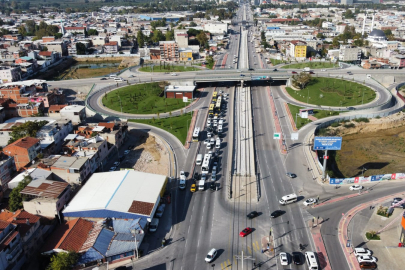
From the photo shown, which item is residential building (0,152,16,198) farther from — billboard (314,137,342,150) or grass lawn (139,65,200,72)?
grass lawn (139,65,200,72)

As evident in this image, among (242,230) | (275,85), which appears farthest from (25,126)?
(275,85)

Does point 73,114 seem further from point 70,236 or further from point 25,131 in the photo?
point 70,236

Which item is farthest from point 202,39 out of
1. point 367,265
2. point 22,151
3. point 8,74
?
point 367,265

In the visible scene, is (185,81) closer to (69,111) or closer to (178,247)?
(69,111)

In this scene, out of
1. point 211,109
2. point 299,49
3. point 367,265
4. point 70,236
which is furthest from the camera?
point 299,49

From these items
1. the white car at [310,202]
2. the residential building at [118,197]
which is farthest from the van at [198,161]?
the white car at [310,202]

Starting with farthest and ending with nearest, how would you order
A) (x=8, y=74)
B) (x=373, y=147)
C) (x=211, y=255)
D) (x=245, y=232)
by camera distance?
(x=8, y=74), (x=373, y=147), (x=245, y=232), (x=211, y=255)

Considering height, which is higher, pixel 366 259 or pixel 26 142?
pixel 26 142

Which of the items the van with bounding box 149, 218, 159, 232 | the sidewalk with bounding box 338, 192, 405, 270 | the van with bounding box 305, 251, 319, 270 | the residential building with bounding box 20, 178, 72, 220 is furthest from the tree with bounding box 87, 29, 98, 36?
the van with bounding box 305, 251, 319, 270

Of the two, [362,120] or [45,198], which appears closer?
[45,198]
